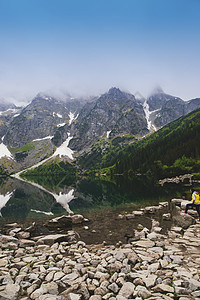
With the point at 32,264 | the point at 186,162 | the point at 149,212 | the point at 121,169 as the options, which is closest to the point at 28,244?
the point at 32,264

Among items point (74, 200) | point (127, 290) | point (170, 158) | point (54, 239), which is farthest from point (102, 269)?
point (170, 158)

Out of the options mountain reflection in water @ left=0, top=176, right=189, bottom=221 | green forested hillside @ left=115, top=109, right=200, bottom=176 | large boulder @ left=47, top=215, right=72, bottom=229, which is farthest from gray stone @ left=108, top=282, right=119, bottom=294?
green forested hillside @ left=115, top=109, right=200, bottom=176

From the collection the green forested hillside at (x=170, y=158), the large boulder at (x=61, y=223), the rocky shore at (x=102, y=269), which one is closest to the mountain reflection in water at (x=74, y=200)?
the large boulder at (x=61, y=223)

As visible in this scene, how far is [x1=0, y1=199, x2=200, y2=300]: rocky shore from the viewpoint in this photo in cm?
791

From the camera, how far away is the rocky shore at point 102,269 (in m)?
7.91

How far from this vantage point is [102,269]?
999cm

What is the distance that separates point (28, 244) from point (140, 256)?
9851mm

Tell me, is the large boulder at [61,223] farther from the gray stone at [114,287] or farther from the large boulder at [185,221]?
the gray stone at [114,287]

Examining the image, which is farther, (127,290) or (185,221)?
(185,221)

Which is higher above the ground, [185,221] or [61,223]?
[185,221]

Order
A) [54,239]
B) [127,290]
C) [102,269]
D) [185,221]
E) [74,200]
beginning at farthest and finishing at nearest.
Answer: [74,200], [185,221], [54,239], [102,269], [127,290]

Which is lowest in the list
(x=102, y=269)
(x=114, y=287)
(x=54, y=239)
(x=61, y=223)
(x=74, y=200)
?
(x=74, y=200)

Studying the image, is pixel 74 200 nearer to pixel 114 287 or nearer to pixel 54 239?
pixel 54 239

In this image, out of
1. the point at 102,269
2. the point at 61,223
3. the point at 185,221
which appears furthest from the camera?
the point at 61,223
